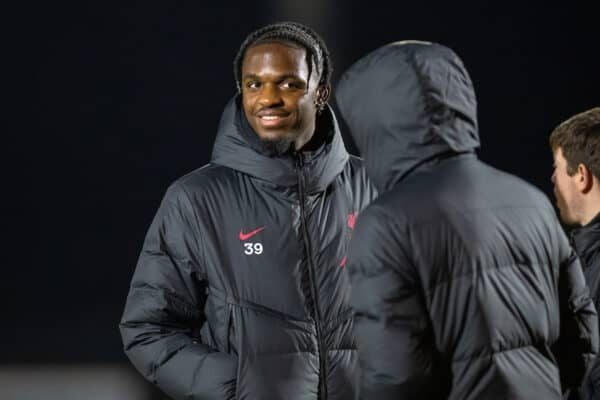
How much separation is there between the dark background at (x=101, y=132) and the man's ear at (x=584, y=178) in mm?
1335

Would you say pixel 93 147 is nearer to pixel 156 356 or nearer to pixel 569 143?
pixel 156 356

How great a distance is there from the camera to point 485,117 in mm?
3402

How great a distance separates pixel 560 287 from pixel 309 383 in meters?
0.52

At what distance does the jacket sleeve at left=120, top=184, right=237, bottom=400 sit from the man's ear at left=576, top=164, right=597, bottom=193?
748mm

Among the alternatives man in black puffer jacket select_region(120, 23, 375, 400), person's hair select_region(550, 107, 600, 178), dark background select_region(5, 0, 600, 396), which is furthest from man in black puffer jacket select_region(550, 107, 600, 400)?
dark background select_region(5, 0, 600, 396)

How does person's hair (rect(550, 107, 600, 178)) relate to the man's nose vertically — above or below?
below

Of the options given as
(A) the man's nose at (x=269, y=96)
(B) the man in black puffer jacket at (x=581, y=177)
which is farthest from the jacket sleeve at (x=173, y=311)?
(B) the man in black puffer jacket at (x=581, y=177)

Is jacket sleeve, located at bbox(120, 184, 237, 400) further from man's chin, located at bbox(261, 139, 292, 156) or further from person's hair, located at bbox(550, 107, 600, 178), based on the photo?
person's hair, located at bbox(550, 107, 600, 178)

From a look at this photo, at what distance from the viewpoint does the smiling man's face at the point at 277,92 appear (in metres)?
1.84

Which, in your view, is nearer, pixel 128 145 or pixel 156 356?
pixel 156 356

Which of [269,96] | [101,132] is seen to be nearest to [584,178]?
[269,96]

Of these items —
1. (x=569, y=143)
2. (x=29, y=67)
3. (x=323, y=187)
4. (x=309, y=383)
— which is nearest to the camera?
(x=309, y=383)

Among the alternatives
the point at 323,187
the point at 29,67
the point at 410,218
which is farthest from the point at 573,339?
the point at 29,67

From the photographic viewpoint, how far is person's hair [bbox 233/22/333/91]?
6.25 feet
